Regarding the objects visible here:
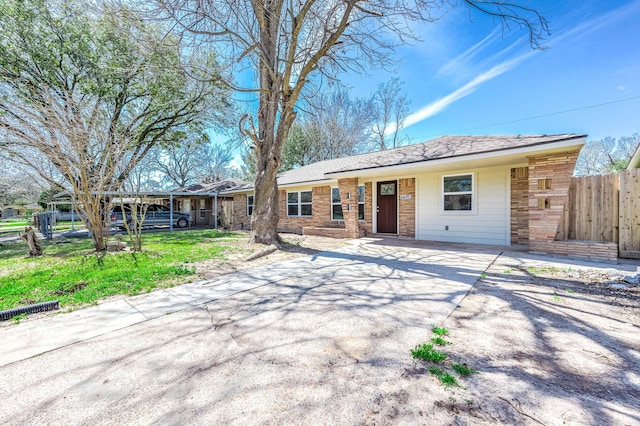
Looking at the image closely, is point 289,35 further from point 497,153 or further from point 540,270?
point 540,270

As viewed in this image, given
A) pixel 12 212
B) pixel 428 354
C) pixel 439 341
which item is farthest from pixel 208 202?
pixel 12 212

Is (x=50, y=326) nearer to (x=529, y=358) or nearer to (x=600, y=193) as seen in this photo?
(x=529, y=358)

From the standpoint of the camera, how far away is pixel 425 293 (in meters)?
3.91

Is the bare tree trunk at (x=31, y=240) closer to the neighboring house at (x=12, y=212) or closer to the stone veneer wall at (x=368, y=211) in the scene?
the stone veneer wall at (x=368, y=211)

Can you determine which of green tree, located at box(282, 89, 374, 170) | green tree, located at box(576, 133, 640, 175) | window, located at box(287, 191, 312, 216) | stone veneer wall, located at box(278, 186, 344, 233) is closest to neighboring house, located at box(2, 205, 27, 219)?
green tree, located at box(282, 89, 374, 170)

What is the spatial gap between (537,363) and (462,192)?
23.7 feet

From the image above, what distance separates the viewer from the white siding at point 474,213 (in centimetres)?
783

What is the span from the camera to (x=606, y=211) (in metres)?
6.00

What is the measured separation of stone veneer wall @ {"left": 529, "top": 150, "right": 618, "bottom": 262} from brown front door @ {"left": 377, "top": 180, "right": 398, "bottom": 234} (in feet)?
14.0

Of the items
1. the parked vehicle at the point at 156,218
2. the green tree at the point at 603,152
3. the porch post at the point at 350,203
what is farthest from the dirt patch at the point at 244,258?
the green tree at the point at 603,152

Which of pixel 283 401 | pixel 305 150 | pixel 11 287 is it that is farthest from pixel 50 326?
pixel 305 150

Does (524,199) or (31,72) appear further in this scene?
(31,72)

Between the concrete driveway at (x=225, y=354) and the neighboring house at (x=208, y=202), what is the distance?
45.4 feet

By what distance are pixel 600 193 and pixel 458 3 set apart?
551 cm
